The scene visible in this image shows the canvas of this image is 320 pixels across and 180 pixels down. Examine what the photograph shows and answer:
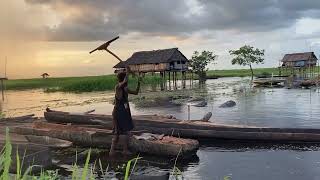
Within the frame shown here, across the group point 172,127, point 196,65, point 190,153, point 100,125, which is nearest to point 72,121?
point 100,125

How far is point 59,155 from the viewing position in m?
12.6

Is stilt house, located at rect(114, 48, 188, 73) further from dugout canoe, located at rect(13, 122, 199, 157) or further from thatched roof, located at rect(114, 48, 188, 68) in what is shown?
dugout canoe, located at rect(13, 122, 199, 157)

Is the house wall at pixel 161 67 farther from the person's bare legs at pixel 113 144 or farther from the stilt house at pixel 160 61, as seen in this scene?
the person's bare legs at pixel 113 144

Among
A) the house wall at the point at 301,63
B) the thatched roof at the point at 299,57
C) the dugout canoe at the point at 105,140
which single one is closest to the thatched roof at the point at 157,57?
the thatched roof at the point at 299,57

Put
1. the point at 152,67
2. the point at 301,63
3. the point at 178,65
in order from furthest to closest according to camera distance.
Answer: the point at 301,63 → the point at 178,65 → the point at 152,67

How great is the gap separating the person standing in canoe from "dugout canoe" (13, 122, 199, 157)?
0.27 meters

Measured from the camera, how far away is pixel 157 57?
53.1 meters

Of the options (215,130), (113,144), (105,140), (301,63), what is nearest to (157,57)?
(301,63)

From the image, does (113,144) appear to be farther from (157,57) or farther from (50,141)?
(157,57)

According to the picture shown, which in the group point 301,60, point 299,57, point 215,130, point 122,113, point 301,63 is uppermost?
point 299,57

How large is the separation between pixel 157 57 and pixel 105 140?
41105mm

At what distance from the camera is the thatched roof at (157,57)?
52000 millimetres

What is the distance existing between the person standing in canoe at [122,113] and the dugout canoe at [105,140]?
0.87 ft

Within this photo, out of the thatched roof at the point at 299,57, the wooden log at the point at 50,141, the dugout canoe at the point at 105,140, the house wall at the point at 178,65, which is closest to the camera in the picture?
the dugout canoe at the point at 105,140
